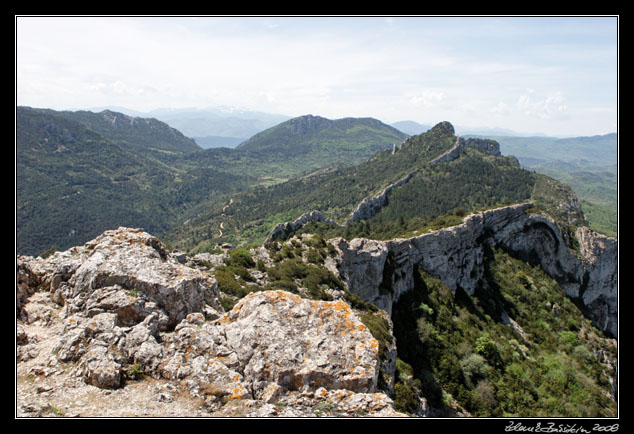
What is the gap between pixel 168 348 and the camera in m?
8.27

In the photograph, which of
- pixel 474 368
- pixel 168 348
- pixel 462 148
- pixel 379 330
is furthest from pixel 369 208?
pixel 168 348

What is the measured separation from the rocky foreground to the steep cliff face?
17.2m

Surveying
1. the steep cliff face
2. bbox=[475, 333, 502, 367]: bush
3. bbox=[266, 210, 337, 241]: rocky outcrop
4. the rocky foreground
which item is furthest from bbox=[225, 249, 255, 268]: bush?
bbox=[475, 333, 502, 367]: bush

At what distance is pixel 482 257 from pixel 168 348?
4210 centimetres

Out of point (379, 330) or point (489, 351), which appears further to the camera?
point (489, 351)

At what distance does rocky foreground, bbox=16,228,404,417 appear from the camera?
684cm

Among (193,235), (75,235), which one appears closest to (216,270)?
(193,235)

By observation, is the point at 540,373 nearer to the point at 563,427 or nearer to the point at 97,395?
the point at 563,427

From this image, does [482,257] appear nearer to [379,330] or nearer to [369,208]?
[379,330]

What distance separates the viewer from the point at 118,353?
764 cm

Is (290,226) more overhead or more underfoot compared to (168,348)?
more underfoot

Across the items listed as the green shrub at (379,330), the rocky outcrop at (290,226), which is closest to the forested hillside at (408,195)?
the rocky outcrop at (290,226)

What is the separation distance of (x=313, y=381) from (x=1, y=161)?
8.81 m

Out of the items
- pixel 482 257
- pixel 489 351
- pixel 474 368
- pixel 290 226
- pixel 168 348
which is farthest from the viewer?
pixel 290 226
